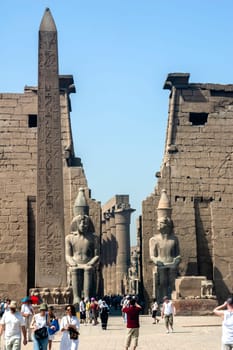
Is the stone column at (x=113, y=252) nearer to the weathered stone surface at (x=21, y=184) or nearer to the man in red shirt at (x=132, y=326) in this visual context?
the weathered stone surface at (x=21, y=184)

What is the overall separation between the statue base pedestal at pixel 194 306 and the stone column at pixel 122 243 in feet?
45.1

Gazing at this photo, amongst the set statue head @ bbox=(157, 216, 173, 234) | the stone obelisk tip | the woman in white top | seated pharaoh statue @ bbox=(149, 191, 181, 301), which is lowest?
the woman in white top

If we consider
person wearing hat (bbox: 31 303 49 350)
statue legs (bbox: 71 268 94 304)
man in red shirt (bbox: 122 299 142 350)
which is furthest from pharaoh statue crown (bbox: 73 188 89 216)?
person wearing hat (bbox: 31 303 49 350)

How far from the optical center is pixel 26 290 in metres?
17.5

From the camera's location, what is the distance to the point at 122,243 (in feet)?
94.1

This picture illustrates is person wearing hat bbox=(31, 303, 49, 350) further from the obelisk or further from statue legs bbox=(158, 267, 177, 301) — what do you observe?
statue legs bbox=(158, 267, 177, 301)

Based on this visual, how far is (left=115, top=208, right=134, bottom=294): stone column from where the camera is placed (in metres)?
28.7

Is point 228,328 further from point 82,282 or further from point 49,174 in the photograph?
point 82,282

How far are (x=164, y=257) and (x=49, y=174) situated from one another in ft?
15.7

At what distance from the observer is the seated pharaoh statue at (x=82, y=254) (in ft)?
51.0

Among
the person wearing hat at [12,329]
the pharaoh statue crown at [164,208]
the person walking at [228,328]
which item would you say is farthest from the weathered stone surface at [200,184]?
the person walking at [228,328]

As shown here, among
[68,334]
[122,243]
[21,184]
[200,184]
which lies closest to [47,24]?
[21,184]

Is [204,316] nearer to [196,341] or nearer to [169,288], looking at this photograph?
[169,288]

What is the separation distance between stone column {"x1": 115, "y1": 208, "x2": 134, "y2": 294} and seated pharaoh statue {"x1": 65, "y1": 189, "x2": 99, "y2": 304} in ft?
40.9
